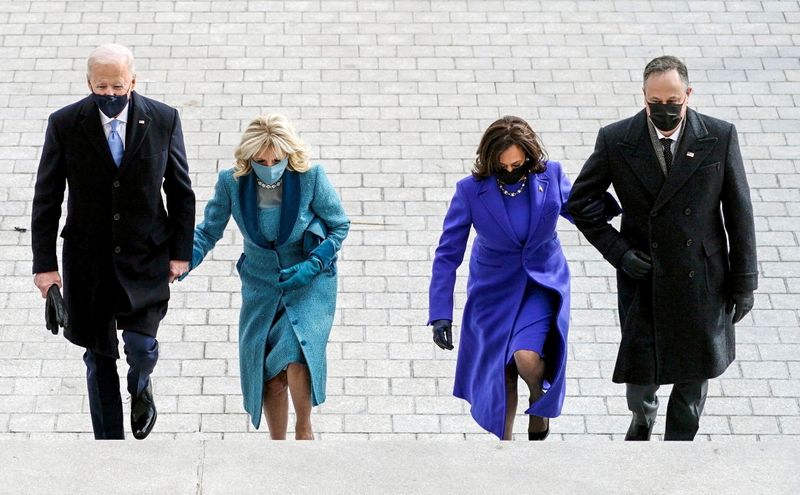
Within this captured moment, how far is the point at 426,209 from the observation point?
9383 mm

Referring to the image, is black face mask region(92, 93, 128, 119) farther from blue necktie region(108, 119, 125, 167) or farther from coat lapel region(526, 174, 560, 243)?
coat lapel region(526, 174, 560, 243)

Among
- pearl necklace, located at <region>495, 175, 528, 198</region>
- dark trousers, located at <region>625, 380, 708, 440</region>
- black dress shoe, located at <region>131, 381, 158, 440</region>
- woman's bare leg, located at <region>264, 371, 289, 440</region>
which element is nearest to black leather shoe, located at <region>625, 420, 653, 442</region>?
dark trousers, located at <region>625, 380, 708, 440</region>

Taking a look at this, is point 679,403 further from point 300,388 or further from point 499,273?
point 300,388

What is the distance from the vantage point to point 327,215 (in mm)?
6512

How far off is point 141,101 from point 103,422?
1531 millimetres

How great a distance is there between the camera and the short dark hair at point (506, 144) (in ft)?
20.4

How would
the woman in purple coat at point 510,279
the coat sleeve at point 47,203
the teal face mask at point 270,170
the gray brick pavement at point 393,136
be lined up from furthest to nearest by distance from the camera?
the gray brick pavement at point 393,136 < the woman in purple coat at point 510,279 < the teal face mask at point 270,170 < the coat sleeve at point 47,203

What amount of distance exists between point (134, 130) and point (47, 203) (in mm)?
499

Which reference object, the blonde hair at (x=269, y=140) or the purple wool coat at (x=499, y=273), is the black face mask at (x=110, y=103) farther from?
the purple wool coat at (x=499, y=273)

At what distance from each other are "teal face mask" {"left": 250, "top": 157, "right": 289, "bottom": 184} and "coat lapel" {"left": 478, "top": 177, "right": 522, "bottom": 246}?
0.91 meters

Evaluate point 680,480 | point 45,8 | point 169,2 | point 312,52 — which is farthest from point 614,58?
point 680,480

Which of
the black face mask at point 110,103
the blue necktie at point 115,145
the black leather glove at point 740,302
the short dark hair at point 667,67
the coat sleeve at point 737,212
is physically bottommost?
the black leather glove at point 740,302

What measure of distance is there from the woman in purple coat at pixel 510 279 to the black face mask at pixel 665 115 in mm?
580

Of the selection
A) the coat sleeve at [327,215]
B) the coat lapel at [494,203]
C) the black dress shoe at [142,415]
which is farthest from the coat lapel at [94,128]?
the coat lapel at [494,203]
